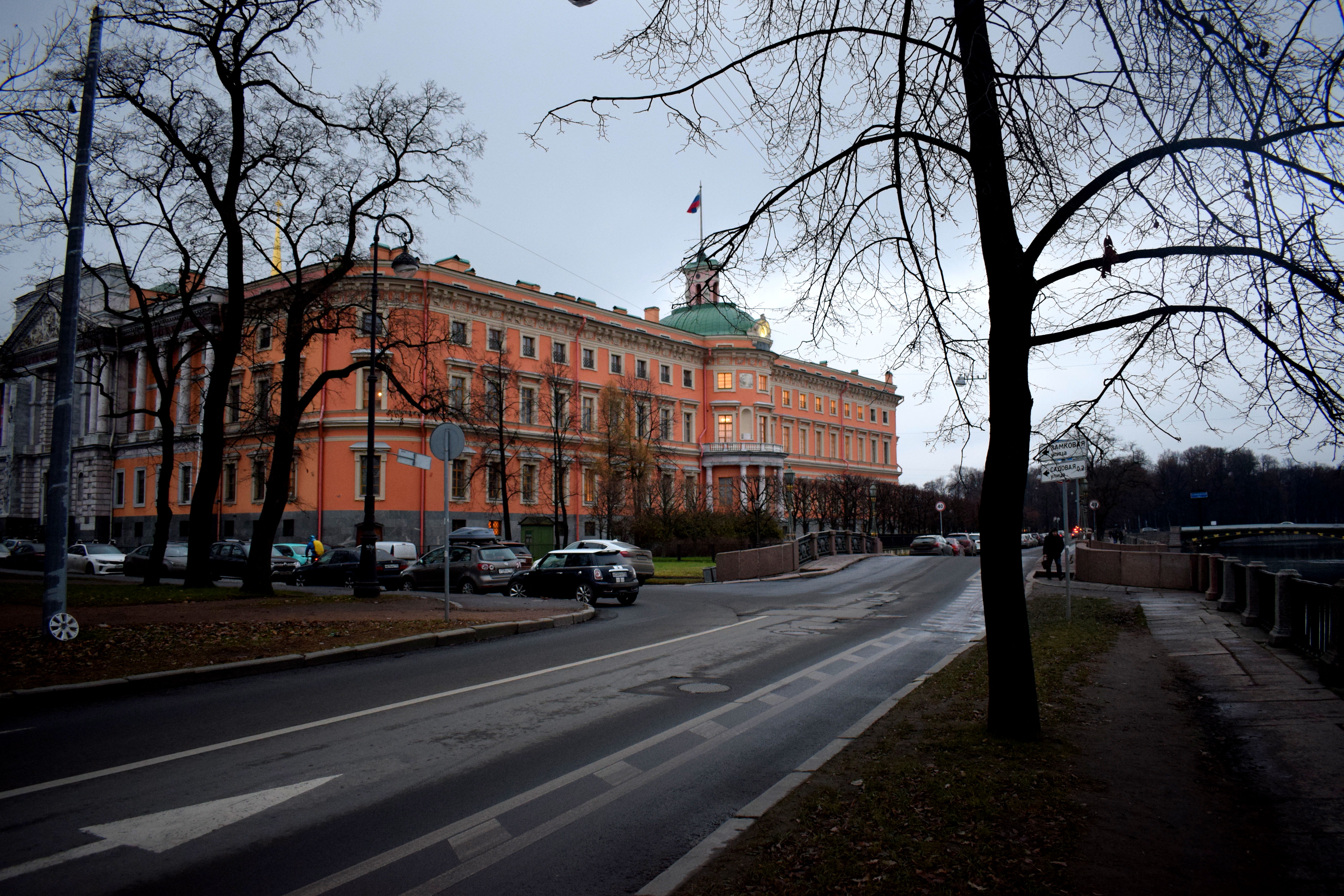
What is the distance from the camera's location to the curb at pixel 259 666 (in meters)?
8.85

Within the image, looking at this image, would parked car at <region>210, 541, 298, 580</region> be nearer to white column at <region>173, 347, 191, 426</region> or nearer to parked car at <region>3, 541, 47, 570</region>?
parked car at <region>3, 541, 47, 570</region>

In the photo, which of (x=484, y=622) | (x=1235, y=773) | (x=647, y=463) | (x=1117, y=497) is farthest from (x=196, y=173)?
(x=1117, y=497)

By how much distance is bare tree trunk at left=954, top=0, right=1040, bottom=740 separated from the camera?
20.9 feet

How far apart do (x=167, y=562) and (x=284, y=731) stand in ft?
109

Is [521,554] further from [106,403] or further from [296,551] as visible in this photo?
[106,403]

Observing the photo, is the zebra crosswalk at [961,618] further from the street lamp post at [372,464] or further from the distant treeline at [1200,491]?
the street lamp post at [372,464]

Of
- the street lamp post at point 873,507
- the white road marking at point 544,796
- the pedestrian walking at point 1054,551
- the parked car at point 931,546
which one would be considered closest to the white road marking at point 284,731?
the white road marking at point 544,796

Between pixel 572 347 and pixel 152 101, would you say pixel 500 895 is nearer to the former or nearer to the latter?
pixel 152 101

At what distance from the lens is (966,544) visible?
58344 millimetres

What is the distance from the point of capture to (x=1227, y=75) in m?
5.39

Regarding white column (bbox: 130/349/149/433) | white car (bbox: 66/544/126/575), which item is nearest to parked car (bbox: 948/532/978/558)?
white car (bbox: 66/544/126/575)

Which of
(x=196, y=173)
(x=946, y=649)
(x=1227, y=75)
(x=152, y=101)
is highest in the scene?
(x=152, y=101)

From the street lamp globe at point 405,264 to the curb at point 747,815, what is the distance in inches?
651

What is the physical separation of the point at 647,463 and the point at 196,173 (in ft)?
105
